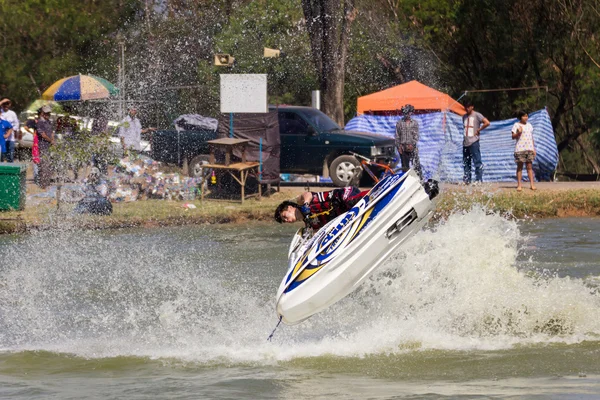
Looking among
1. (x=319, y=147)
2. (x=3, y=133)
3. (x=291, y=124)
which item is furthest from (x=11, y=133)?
(x=319, y=147)

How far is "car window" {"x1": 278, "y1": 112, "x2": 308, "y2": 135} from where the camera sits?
76.7ft

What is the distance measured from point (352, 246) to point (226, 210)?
389 inches

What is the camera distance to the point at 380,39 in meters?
34.4

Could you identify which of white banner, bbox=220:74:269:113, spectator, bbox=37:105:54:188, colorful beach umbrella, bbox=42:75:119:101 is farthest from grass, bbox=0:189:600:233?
colorful beach umbrella, bbox=42:75:119:101

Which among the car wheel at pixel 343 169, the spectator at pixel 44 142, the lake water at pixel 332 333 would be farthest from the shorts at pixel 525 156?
the spectator at pixel 44 142

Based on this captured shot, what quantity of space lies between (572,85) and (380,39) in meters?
7.28

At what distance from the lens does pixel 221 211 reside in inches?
779

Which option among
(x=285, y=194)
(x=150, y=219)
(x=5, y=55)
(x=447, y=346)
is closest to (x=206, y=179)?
(x=285, y=194)

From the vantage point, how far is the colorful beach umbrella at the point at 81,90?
28719 mm

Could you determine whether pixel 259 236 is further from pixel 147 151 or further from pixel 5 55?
pixel 5 55

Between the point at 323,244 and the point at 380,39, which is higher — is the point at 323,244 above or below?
below

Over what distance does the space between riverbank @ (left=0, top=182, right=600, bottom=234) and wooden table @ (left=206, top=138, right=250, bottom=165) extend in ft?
2.95

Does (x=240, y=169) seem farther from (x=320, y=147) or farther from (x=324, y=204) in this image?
(x=324, y=204)

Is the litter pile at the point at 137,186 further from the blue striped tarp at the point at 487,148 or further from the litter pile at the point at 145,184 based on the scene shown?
the blue striped tarp at the point at 487,148
